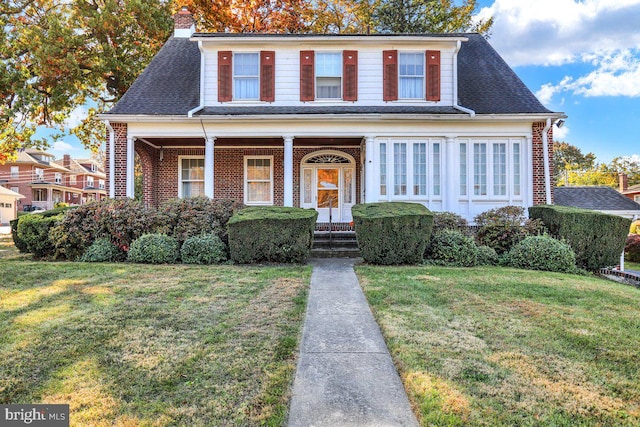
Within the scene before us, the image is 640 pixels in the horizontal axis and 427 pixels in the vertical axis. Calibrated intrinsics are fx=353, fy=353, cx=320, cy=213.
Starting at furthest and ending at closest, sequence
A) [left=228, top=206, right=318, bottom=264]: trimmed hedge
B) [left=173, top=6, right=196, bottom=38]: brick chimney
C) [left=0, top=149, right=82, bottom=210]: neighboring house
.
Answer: [left=0, top=149, right=82, bottom=210]: neighboring house
[left=173, top=6, right=196, bottom=38]: brick chimney
[left=228, top=206, right=318, bottom=264]: trimmed hedge

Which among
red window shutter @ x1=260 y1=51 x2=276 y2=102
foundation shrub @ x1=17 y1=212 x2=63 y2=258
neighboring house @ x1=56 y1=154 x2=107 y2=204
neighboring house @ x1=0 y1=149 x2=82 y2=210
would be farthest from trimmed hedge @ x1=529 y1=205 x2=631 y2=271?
neighboring house @ x1=56 y1=154 x2=107 y2=204

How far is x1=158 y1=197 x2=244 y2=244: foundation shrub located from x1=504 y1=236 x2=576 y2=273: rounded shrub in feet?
22.0

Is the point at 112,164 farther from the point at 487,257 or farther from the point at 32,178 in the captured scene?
the point at 32,178

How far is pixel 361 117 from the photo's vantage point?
10.1m

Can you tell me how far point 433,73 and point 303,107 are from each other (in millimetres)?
4118

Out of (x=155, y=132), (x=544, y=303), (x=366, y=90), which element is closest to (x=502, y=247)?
(x=544, y=303)

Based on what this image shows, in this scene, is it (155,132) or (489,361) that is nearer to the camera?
(489,361)

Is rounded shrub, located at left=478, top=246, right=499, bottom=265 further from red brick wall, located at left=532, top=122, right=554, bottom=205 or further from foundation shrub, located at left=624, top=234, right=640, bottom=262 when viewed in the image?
foundation shrub, located at left=624, top=234, right=640, bottom=262

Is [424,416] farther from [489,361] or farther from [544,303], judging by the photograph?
[544,303]

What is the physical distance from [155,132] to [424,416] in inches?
412

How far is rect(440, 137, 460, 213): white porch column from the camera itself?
10.2 metres

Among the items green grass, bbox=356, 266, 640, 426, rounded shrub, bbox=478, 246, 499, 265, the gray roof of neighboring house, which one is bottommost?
green grass, bbox=356, 266, 640, 426

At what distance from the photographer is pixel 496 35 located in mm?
19938

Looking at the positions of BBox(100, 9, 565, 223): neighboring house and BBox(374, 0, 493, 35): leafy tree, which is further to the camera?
BBox(374, 0, 493, 35): leafy tree
